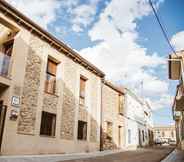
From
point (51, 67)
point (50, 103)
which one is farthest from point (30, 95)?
point (51, 67)

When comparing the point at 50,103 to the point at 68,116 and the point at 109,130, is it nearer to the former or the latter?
the point at 68,116

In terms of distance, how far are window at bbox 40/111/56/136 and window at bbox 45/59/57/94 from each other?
1.43 meters

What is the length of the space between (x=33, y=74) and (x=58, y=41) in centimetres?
309

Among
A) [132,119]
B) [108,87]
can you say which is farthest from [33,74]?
[132,119]

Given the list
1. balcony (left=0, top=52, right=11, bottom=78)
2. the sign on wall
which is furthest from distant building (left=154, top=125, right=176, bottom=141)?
balcony (left=0, top=52, right=11, bottom=78)

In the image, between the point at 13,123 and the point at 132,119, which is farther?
the point at 132,119

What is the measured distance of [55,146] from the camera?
45.5 ft

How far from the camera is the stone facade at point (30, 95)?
1190cm

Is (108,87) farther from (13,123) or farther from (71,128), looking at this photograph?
(13,123)

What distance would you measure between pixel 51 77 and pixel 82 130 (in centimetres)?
489

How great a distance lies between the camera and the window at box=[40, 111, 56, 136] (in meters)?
13.4

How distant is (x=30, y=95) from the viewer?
12531 millimetres

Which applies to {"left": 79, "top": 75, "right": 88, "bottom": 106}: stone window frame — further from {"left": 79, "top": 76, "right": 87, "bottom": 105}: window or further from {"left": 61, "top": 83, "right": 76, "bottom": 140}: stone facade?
{"left": 61, "top": 83, "right": 76, "bottom": 140}: stone facade

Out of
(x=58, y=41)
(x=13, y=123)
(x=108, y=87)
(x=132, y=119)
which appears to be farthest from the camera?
(x=132, y=119)
